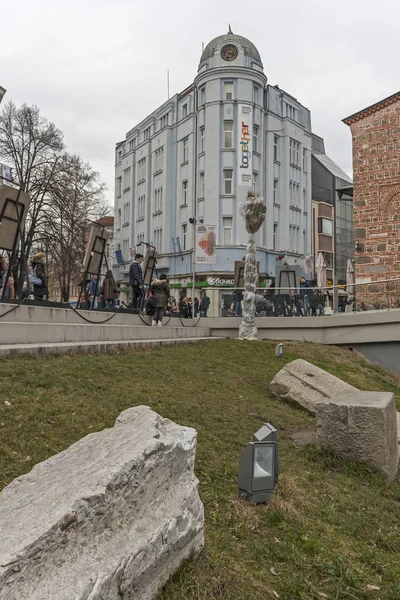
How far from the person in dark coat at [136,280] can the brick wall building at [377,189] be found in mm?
10340

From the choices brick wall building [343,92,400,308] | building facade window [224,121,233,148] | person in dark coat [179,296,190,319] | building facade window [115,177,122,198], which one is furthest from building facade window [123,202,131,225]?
brick wall building [343,92,400,308]

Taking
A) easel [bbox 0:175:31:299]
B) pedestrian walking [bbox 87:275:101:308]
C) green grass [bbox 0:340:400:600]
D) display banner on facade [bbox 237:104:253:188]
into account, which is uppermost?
display banner on facade [bbox 237:104:253:188]

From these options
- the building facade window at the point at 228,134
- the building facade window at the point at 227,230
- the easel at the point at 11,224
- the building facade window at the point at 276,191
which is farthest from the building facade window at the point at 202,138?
the easel at the point at 11,224

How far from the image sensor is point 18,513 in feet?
7.02

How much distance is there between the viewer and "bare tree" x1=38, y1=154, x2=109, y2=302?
25.0 meters

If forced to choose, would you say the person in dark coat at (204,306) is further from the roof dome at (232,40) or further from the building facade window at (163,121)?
the building facade window at (163,121)

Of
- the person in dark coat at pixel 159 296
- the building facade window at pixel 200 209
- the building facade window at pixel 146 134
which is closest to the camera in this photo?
the person in dark coat at pixel 159 296

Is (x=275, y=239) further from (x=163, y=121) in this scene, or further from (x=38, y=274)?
(x=38, y=274)

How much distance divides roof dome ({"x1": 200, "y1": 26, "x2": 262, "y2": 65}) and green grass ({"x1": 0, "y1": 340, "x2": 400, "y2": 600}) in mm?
36733

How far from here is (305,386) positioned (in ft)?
27.0

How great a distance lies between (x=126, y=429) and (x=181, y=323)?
47.4 feet

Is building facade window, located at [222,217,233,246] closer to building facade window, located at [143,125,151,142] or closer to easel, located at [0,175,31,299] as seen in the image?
building facade window, located at [143,125,151,142]

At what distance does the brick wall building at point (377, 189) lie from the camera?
69.4 ft

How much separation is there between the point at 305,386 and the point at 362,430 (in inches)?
114
